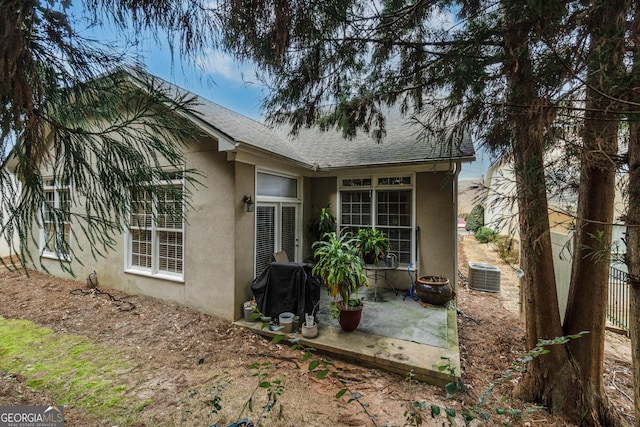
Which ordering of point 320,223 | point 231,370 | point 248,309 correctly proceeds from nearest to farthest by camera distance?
point 231,370 < point 248,309 < point 320,223

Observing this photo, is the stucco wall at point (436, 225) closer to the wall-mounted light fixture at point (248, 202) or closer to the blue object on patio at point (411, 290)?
the blue object on patio at point (411, 290)

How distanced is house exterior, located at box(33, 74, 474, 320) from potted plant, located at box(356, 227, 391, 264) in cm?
56

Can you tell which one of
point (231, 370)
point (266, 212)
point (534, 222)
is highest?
point (266, 212)

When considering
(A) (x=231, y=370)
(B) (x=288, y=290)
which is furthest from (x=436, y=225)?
(A) (x=231, y=370)

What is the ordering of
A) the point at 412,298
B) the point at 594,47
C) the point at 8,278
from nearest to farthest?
the point at 594,47, the point at 412,298, the point at 8,278

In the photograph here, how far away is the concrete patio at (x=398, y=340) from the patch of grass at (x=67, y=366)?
183 cm

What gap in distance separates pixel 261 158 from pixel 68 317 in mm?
5015

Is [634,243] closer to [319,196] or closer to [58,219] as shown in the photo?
[58,219]

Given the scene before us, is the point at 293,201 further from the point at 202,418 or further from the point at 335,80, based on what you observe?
the point at 202,418

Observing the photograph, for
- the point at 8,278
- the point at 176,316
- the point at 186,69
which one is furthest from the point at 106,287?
the point at 186,69

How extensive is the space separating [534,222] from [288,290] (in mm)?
3672

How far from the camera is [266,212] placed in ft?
19.1

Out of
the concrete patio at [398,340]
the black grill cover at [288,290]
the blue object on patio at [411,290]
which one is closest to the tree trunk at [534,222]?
the concrete patio at [398,340]

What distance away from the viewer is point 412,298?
19.5 feet
